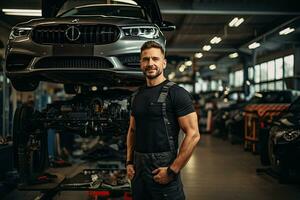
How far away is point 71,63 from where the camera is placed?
3256 millimetres

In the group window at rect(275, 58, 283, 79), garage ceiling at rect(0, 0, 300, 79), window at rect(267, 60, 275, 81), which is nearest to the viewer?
garage ceiling at rect(0, 0, 300, 79)

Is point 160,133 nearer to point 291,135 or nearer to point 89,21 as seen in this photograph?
point 89,21

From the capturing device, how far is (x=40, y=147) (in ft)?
13.2

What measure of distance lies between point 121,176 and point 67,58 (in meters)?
1.60

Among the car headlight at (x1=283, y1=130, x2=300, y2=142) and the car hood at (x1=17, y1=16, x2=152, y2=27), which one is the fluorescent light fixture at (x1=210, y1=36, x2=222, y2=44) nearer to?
the car headlight at (x1=283, y1=130, x2=300, y2=142)

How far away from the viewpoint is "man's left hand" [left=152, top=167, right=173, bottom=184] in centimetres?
207

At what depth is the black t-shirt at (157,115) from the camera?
213cm

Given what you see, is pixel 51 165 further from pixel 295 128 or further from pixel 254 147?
pixel 254 147

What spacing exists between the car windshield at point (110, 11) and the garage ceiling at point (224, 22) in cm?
310

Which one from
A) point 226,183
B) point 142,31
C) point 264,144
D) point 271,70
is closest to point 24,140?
point 142,31

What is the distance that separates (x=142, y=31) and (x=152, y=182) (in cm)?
166

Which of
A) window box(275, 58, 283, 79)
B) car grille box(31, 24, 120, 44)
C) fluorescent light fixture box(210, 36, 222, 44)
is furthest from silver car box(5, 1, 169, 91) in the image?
window box(275, 58, 283, 79)

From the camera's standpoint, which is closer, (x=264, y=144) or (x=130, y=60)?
(x=130, y=60)

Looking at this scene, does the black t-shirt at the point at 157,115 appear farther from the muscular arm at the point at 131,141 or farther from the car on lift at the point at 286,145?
the car on lift at the point at 286,145
